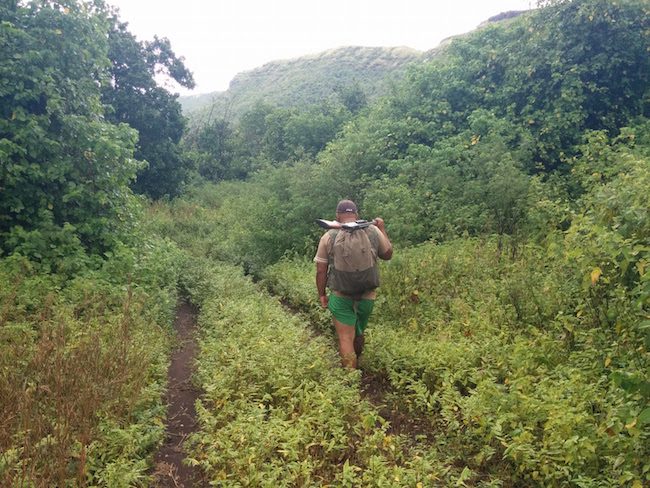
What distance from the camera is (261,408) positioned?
4.22 meters

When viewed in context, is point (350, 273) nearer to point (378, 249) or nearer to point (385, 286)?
point (378, 249)

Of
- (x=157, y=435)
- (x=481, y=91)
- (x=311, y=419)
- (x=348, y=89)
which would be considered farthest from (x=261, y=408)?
(x=348, y=89)

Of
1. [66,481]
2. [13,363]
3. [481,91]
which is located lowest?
[66,481]

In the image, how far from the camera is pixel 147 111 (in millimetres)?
22375

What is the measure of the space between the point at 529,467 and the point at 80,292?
526cm

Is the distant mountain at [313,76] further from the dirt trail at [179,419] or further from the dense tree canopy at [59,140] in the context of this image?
the dirt trail at [179,419]

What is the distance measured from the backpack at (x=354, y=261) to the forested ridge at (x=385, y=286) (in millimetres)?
767

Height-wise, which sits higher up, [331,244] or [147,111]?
[147,111]

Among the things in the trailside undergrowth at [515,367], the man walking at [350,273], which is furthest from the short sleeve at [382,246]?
the trailside undergrowth at [515,367]

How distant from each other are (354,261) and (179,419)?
229 centimetres

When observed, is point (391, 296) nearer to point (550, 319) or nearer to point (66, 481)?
point (550, 319)

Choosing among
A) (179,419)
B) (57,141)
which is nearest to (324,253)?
(179,419)

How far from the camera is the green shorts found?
5.51 m

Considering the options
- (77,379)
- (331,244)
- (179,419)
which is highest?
(331,244)
